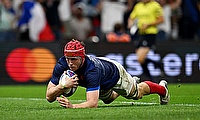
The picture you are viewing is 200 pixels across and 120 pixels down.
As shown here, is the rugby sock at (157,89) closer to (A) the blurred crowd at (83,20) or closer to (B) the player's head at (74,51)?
(B) the player's head at (74,51)

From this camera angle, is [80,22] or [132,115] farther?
[80,22]

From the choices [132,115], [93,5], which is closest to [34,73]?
[93,5]

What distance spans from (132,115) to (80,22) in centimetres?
1420

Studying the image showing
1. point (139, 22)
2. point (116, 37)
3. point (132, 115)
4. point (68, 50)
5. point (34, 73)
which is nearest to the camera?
point (132, 115)

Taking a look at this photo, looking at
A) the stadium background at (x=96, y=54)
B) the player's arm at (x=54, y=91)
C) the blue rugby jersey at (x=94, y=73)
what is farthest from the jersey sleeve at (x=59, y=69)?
the stadium background at (x=96, y=54)

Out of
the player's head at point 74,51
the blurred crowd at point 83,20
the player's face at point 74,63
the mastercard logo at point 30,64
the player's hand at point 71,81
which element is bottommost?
the mastercard logo at point 30,64

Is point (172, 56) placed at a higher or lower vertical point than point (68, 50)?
lower

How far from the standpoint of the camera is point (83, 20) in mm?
23203

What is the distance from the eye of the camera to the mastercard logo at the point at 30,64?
20641 mm

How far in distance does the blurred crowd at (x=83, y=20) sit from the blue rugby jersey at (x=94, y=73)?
36.4 ft

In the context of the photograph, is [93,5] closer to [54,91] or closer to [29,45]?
[29,45]

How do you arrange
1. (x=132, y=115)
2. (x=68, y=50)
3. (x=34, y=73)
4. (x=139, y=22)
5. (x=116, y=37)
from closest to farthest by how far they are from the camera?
(x=132, y=115) < (x=68, y=50) < (x=139, y=22) < (x=34, y=73) < (x=116, y=37)

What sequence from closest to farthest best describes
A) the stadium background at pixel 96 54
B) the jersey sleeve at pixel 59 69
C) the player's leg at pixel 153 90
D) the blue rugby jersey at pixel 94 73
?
the blue rugby jersey at pixel 94 73
the jersey sleeve at pixel 59 69
the player's leg at pixel 153 90
the stadium background at pixel 96 54

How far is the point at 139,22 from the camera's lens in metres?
17.5
